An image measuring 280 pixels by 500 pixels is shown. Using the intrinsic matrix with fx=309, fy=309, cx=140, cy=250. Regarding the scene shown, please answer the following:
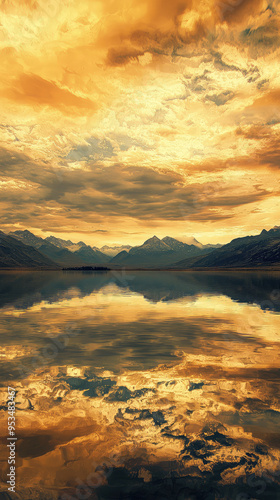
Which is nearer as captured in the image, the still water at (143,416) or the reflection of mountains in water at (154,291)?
the still water at (143,416)

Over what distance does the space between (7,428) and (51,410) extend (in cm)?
164

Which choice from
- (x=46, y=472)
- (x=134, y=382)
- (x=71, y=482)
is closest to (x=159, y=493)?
(x=71, y=482)

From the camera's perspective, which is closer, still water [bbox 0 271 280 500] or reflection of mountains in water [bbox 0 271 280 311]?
still water [bbox 0 271 280 500]

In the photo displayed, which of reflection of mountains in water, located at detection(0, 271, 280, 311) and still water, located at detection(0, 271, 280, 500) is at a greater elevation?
still water, located at detection(0, 271, 280, 500)

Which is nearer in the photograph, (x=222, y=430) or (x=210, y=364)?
(x=222, y=430)

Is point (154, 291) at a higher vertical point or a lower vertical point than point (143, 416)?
lower

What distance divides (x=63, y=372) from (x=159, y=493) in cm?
939

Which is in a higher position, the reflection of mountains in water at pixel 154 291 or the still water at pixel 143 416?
the still water at pixel 143 416

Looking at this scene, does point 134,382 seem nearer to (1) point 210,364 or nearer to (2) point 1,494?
(1) point 210,364

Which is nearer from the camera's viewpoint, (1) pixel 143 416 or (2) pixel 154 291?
(1) pixel 143 416

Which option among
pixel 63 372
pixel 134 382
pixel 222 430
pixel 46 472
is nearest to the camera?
pixel 46 472

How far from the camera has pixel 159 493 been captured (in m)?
7.39

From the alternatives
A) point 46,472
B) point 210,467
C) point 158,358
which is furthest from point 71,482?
point 158,358

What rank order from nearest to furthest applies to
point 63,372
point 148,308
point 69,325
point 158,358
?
1. point 63,372
2. point 158,358
3. point 69,325
4. point 148,308
